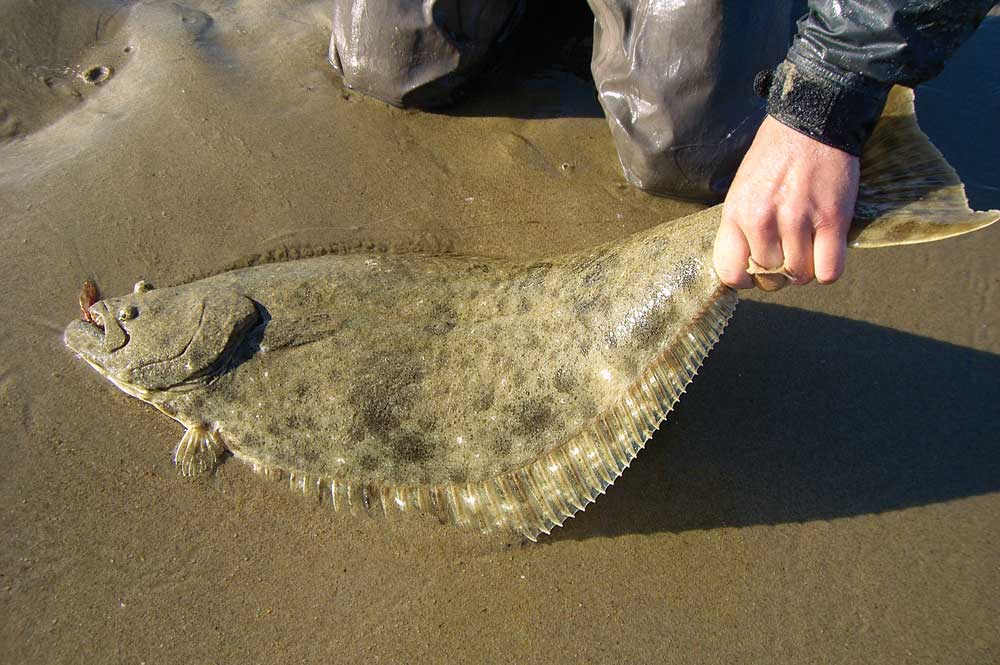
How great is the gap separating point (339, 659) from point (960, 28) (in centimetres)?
272

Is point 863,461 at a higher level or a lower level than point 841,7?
lower

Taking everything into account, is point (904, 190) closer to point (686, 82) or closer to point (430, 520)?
point (686, 82)

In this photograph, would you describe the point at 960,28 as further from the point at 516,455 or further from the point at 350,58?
the point at 350,58

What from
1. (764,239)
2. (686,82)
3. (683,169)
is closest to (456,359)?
(764,239)

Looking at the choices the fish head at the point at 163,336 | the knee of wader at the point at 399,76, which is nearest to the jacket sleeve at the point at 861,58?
the fish head at the point at 163,336

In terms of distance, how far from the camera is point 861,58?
1897mm

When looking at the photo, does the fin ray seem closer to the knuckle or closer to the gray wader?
the knuckle

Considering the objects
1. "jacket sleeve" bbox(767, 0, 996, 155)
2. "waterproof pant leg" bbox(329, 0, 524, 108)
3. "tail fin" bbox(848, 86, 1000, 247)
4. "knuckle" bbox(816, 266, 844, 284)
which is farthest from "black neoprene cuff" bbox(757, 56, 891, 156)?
"waterproof pant leg" bbox(329, 0, 524, 108)

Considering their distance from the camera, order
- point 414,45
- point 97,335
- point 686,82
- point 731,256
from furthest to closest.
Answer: point 414,45, point 686,82, point 97,335, point 731,256

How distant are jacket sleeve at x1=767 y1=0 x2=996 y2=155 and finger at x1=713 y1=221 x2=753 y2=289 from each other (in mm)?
349

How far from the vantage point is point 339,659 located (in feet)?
7.32

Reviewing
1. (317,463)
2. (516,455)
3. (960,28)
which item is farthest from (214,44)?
(960,28)

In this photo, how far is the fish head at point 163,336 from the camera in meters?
2.57

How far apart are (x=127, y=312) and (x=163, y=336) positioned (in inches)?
8.1
